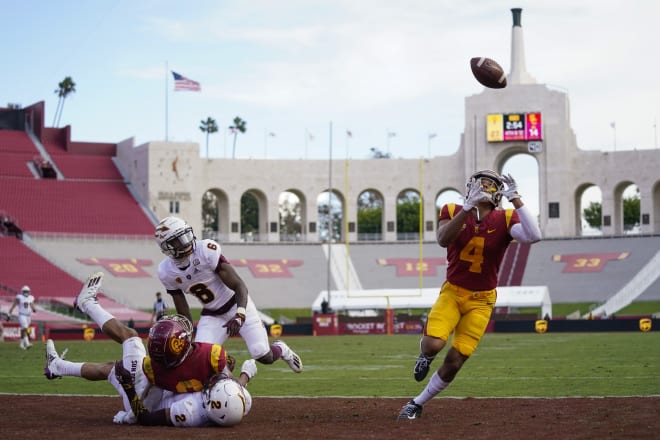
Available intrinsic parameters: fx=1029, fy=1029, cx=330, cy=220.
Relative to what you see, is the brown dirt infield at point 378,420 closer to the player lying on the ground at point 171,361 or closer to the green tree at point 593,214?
the player lying on the ground at point 171,361

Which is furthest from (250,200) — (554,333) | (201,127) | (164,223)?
(164,223)

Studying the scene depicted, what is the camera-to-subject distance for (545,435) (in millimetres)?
9656

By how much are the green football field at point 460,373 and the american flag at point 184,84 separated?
39685 millimetres

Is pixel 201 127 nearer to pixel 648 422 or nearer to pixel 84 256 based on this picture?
pixel 84 256

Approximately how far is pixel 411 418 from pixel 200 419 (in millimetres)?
2304

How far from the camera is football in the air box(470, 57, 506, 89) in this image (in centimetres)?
1210

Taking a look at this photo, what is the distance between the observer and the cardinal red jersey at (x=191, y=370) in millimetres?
10836

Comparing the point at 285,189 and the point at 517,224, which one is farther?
the point at 285,189

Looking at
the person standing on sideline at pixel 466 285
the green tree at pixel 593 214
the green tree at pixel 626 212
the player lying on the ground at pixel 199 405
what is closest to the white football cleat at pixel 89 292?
the player lying on the ground at pixel 199 405

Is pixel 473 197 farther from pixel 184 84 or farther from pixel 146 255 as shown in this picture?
pixel 184 84

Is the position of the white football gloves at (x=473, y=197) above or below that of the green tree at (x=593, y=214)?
below

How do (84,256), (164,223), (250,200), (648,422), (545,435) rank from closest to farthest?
(545,435), (648,422), (164,223), (84,256), (250,200)

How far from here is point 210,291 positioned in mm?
12867

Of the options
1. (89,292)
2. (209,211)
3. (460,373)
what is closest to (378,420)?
(89,292)
